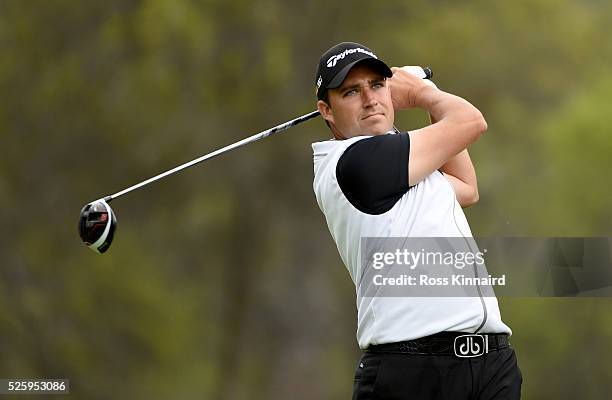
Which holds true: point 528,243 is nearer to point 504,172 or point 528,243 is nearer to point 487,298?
point 504,172

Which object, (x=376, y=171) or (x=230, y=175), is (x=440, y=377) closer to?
(x=376, y=171)

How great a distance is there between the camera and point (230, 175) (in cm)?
1330

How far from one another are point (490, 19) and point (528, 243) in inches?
103

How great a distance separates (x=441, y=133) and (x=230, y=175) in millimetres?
9943

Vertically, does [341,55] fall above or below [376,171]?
above

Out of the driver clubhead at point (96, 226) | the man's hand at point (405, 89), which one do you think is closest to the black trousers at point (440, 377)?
the man's hand at point (405, 89)

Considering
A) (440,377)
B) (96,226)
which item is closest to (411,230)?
(440,377)

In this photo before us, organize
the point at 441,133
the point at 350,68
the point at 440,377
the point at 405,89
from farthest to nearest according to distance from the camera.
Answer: the point at 405,89
the point at 350,68
the point at 441,133
the point at 440,377

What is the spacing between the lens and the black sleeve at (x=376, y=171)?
3371 millimetres

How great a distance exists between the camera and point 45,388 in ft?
40.4

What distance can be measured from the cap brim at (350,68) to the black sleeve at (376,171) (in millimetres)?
246

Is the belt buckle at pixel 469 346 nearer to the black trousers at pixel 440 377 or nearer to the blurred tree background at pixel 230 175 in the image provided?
the black trousers at pixel 440 377

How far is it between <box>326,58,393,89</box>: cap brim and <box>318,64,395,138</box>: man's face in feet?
0.08

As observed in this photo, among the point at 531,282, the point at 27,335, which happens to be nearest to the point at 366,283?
the point at 531,282
